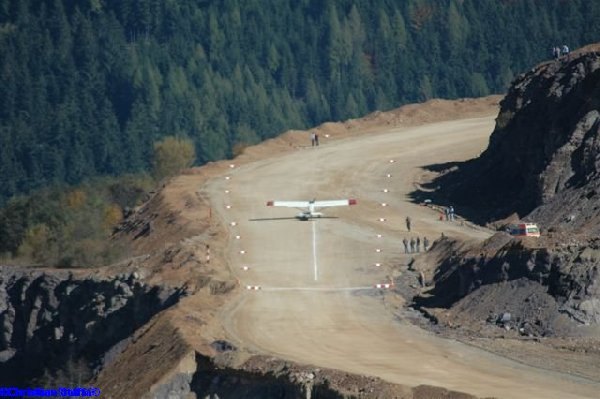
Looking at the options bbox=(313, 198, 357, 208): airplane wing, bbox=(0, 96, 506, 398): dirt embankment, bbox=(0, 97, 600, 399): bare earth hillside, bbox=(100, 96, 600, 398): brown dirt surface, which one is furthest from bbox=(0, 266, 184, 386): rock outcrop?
bbox=(313, 198, 357, 208): airplane wing

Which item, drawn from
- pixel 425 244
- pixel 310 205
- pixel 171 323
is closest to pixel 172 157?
pixel 310 205

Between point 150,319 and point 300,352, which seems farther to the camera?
point 150,319

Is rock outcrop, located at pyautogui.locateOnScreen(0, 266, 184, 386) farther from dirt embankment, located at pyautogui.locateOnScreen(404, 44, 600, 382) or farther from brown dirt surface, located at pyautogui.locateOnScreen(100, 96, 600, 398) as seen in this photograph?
dirt embankment, located at pyautogui.locateOnScreen(404, 44, 600, 382)

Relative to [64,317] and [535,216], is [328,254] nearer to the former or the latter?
[535,216]

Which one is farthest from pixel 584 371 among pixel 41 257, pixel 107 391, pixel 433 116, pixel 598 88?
pixel 433 116

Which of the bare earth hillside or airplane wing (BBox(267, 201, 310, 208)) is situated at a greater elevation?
airplane wing (BBox(267, 201, 310, 208))

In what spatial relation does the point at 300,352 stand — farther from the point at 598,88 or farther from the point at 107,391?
the point at 598,88

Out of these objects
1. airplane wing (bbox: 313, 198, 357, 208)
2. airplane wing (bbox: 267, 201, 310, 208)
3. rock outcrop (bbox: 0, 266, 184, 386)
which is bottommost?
rock outcrop (bbox: 0, 266, 184, 386)
